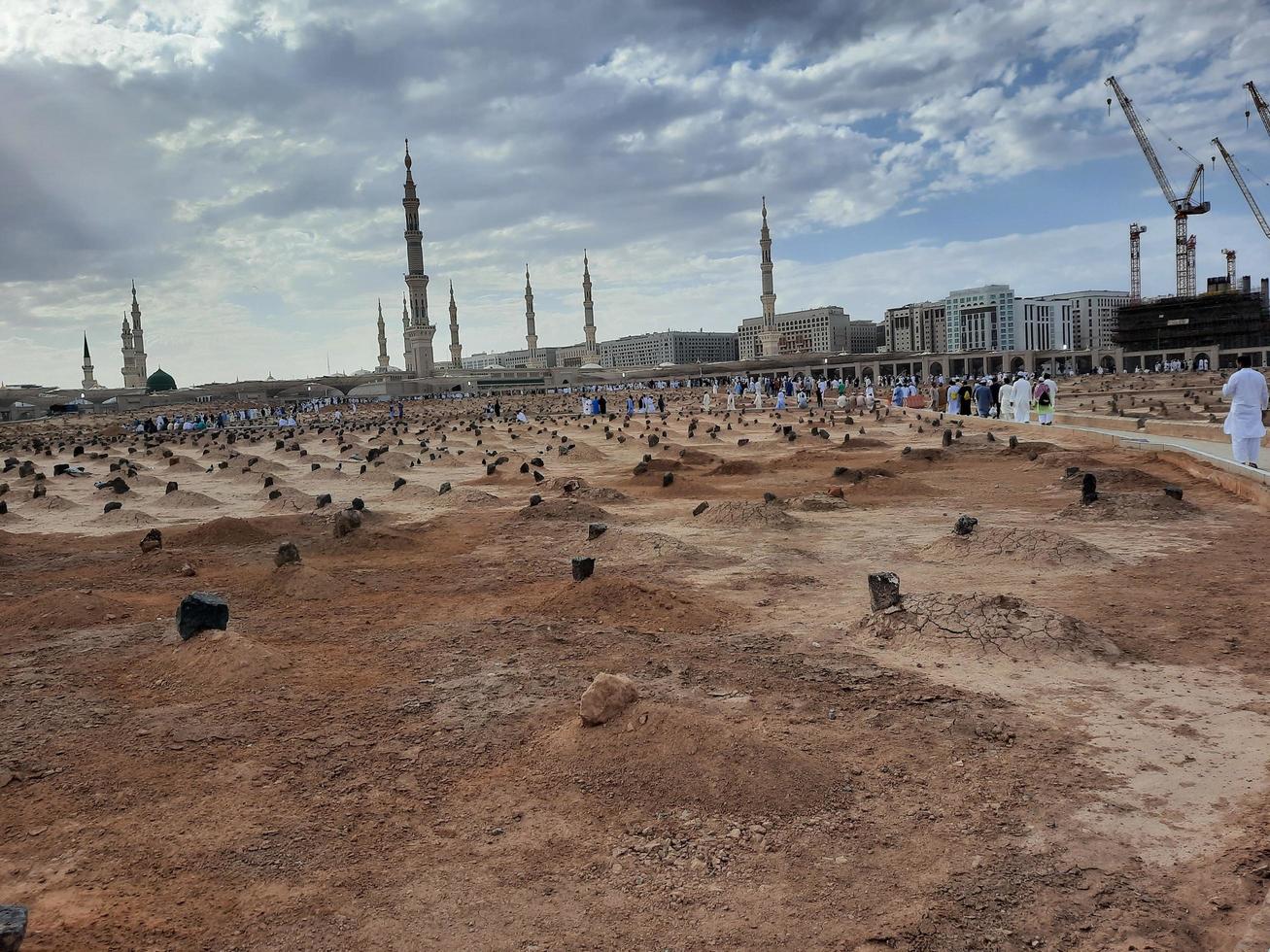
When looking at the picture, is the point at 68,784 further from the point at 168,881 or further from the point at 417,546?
the point at 417,546

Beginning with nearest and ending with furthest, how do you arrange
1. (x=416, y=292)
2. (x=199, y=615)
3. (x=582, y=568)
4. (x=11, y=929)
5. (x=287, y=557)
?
1. (x=11, y=929)
2. (x=199, y=615)
3. (x=582, y=568)
4. (x=287, y=557)
5. (x=416, y=292)

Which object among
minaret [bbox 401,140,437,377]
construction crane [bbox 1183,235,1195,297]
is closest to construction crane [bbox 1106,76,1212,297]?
construction crane [bbox 1183,235,1195,297]

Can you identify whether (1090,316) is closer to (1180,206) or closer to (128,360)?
(1180,206)

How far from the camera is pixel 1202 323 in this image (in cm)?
10575

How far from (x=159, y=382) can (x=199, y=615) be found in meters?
115

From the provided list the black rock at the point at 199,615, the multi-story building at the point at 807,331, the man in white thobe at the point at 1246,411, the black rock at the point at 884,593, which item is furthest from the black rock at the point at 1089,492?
the multi-story building at the point at 807,331

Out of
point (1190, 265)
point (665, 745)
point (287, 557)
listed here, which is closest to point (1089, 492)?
point (665, 745)

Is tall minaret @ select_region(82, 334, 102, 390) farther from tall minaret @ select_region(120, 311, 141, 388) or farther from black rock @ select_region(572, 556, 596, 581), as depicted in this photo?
black rock @ select_region(572, 556, 596, 581)

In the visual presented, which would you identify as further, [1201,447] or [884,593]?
[1201,447]

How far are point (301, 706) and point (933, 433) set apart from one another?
26155 millimetres

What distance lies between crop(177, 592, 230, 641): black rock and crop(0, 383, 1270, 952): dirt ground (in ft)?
0.93

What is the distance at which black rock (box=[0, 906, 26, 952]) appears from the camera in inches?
140

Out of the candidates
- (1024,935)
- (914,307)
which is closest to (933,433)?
(1024,935)

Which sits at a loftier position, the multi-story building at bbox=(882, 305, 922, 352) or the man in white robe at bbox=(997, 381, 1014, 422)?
the multi-story building at bbox=(882, 305, 922, 352)
